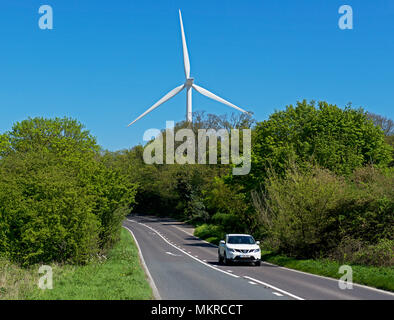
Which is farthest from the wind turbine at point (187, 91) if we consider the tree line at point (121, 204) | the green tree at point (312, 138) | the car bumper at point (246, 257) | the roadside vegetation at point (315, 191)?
the car bumper at point (246, 257)

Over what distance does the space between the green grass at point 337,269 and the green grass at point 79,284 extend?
24.9ft

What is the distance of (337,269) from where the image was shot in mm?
20828

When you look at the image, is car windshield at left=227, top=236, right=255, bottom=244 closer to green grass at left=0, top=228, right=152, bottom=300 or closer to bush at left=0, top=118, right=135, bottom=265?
bush at left=0, top=118, right=135, bottom=265

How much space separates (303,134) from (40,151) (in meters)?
Result: 23.2

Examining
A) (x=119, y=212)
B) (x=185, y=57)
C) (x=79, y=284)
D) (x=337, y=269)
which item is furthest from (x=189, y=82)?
(x=79, y=284)

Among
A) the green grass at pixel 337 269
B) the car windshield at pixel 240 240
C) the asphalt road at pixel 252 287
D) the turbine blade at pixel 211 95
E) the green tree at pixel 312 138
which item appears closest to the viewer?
the asphalt road at pixel 252 287

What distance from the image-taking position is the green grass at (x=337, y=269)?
16766 millimetres

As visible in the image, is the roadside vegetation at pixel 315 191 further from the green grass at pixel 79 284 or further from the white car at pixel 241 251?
the green grass at pixel 79 284

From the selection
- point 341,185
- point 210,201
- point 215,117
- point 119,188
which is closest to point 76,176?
point 119,188

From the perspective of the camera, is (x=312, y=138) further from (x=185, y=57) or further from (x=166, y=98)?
(x=185, y=57)

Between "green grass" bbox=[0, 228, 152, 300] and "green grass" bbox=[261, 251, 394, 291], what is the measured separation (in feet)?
24.9

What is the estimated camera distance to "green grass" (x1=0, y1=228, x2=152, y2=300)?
12885 mm

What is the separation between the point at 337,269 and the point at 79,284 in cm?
1076
